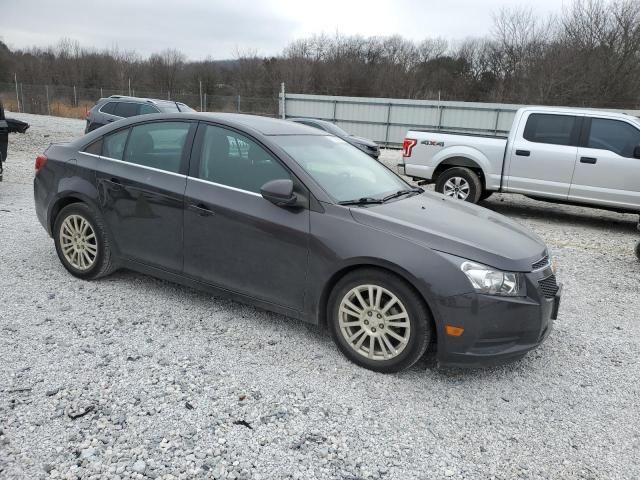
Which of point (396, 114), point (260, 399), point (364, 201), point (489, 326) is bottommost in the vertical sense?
point (260, 399)

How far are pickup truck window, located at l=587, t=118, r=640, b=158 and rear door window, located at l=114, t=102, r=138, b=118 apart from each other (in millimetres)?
11274

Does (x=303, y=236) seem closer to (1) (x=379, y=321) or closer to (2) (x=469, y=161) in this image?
(1) (x=379, y=321)

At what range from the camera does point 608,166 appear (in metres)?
8.46

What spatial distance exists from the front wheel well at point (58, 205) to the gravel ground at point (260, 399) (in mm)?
542

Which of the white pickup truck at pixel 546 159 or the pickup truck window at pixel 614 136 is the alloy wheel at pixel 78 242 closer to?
the white pickup truck at pixel 546 159

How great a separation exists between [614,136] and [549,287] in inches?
252

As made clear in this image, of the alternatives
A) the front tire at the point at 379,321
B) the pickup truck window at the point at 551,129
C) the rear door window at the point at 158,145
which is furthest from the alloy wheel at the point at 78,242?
the pickup truck window at the point at 551,129

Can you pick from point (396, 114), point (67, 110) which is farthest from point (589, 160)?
point (67, 110)

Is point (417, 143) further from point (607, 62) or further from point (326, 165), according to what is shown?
point (607, 62)

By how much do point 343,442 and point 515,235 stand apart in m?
1.98

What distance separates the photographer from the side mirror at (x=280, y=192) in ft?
11.6

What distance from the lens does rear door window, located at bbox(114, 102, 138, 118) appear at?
46.7 feet

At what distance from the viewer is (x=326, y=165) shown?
159 inches

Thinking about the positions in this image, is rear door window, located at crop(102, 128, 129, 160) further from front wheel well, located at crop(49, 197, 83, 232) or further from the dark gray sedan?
front wheel well, located at crop(49, 197, 83, 232)
